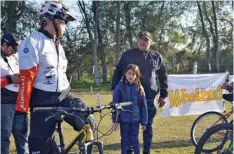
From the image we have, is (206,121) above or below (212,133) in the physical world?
below

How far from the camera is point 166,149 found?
19.5ft

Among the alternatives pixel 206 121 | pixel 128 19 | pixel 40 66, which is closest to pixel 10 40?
pixel 40 66

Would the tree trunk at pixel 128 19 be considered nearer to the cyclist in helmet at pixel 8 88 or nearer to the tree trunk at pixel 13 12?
the tree trunk at pixel 13 12

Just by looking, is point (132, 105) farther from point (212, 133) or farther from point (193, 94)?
point (193, 94)

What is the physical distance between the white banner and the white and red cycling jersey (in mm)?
5686

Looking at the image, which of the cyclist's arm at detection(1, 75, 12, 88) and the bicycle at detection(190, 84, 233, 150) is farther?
the bicycle at detection(190, 84, 233, 150)

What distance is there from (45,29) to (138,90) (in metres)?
1.98

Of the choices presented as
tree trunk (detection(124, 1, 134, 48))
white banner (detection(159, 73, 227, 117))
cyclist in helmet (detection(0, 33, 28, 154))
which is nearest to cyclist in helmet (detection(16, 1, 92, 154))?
cyclist in helmet (detection(0, 33, 28, 154))

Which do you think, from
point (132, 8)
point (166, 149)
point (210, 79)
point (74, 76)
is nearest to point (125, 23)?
point (132, 8)

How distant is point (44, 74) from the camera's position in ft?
9.89

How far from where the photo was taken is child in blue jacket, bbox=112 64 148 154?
4762mm

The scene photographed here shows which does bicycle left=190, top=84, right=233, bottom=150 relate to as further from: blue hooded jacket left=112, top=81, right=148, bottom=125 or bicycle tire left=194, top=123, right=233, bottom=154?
bicycle tire left=194, top=123, right=233, bottom=154

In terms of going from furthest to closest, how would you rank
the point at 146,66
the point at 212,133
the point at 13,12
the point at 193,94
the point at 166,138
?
the point at 13,12 < the point at 193,94 < the point at 166,138 < the point at 146,66 < the point at 212,133

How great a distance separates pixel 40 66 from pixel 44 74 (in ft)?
0.25
